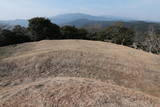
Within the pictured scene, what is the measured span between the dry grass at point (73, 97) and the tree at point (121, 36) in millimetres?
25269

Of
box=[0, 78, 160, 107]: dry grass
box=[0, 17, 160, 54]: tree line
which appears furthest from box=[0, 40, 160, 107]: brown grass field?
box=[0, 17, 160, 54]: tree line

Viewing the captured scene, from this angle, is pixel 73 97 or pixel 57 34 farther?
pixel 57 34

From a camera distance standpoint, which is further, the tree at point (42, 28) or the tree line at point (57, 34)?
the tree at point (42, 28)

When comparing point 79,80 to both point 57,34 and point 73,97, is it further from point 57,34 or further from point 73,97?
point 57,34

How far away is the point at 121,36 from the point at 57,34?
1077 centimetres

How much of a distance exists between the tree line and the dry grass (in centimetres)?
1774

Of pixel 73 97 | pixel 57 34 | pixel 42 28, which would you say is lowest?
pixel 57 34

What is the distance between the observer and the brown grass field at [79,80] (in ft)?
19.1

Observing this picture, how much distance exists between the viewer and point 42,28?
87.0ft

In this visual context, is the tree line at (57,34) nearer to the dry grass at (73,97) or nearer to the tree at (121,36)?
the tree at (121,36)

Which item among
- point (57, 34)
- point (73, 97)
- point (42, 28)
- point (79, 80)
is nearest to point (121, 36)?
point (57, 34)

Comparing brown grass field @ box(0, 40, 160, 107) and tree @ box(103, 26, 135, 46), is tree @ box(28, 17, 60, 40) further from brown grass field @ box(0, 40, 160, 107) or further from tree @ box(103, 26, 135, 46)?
brown grass field @ box(0, 40, 160, 107)

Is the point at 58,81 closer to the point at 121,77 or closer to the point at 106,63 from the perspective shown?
the point at 121,77

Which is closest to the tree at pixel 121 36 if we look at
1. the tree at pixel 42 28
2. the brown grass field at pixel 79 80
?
the tree at pixel 42 28
